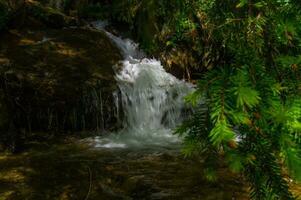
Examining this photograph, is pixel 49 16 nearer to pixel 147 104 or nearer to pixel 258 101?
pixel 147 104

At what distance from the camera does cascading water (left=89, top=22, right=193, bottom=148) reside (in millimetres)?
7965

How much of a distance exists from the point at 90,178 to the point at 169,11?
3793 mm

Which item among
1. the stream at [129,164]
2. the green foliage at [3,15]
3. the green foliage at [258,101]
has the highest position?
the green foliage at [3,15]

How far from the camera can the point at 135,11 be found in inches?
84.7

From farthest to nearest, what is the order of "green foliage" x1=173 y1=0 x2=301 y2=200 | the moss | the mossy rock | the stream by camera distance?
the moss
the mossy rock
the stream
"green foliage" x1=173 y1=0 x2=301 y2=200

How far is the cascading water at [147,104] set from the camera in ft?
26.1

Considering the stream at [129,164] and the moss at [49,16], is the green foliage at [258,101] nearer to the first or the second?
the stream at [129,164]

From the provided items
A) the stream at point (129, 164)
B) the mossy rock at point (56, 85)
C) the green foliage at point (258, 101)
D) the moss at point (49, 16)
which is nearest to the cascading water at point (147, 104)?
the stream at point (129, 164)

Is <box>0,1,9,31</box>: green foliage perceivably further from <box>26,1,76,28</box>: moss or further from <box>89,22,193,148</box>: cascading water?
<box>89,22,193,148</box>: cascading water

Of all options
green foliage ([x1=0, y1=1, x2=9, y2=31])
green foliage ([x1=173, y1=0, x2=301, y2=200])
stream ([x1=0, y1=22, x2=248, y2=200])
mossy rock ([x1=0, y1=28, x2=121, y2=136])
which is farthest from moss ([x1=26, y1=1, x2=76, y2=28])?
green foliage ([x1=173, y1=0, x2=301, y2=200])

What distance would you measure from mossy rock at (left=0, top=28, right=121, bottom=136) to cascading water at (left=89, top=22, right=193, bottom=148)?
Result: 0.35m

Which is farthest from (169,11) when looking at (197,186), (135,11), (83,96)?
(83,96)

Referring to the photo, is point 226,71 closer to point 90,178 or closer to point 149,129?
point 90,178

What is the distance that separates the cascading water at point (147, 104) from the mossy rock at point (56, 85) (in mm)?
352
